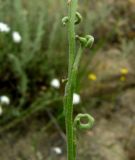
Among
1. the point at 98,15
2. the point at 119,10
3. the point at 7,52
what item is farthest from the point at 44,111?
the point at 119,10

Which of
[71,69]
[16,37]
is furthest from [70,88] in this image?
[16,37]

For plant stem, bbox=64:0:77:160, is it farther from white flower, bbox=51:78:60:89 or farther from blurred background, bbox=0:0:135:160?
white flower, bbox=51:78:60:89

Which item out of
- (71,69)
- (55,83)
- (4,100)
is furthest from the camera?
(55,83)

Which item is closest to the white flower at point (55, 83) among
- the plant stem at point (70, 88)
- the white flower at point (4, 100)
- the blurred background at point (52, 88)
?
the blurred background at point (52, 88)

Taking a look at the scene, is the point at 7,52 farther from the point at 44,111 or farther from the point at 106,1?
the point at 106,1

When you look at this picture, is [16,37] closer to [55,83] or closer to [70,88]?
[55,83]

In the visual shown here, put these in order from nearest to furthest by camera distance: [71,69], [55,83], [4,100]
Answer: [71,69]
[4,100]
[55,83]

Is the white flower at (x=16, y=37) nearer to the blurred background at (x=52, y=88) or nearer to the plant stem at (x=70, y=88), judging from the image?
the blurred background at (x=52, y=88)

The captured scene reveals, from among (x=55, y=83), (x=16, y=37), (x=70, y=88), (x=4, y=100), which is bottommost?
(x=70, y=88)

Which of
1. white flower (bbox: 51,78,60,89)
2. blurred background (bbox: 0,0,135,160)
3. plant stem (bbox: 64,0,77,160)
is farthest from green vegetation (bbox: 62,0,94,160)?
white flower (bbox: 51,78,60,89)

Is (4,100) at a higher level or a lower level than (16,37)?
lower
